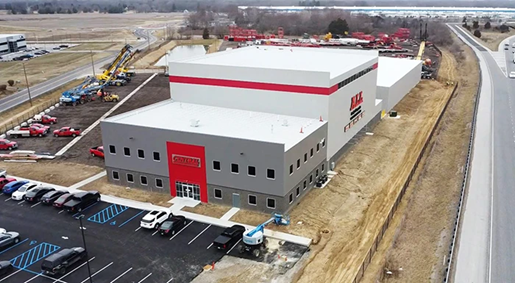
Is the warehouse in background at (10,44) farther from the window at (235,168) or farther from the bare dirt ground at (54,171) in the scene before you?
the window at (235,168)

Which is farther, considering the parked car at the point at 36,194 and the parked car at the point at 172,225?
the parked car at the point at 36,194

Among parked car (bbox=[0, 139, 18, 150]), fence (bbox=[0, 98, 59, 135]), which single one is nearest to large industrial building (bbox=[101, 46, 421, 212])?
parked car (bbox=[0, 139, 18, 150])

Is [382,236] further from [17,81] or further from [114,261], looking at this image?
[17,81]

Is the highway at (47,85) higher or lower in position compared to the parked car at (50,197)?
higher

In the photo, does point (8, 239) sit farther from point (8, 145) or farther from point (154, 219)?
point (8, 145)

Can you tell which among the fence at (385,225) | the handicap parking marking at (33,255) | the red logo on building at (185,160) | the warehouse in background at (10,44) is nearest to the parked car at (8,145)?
the red logo on building at (185,160)

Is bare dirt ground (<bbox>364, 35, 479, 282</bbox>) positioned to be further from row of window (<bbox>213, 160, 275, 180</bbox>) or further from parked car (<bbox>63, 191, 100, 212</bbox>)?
parked car (<bbox>63, 191, 100, 212</bbox>)
